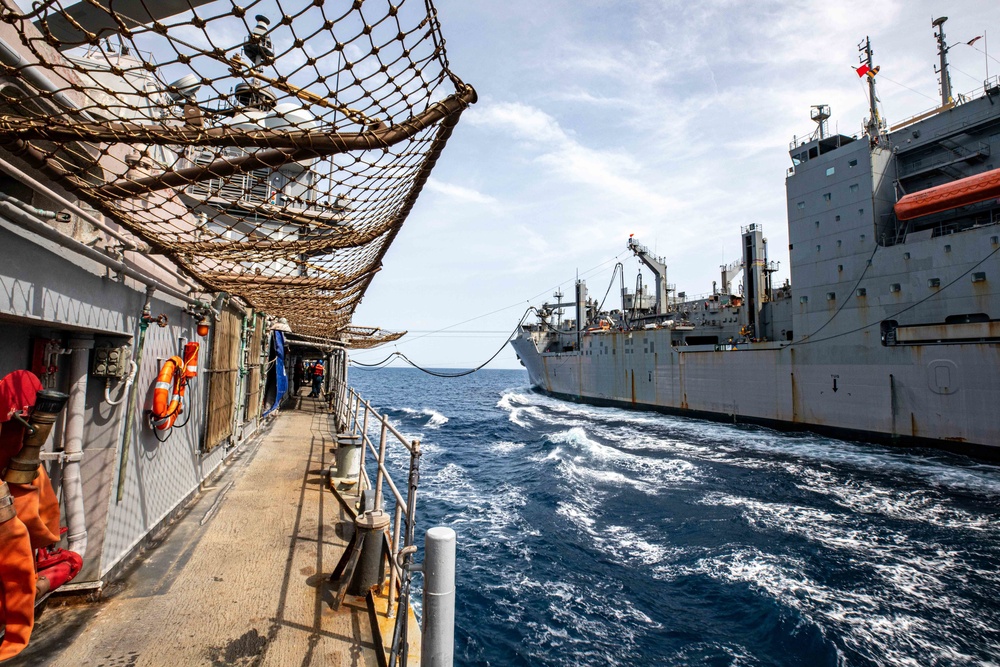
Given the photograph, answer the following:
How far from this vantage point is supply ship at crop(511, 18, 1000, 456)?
1736 centimetres

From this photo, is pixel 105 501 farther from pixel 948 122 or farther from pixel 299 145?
pixel 948 122

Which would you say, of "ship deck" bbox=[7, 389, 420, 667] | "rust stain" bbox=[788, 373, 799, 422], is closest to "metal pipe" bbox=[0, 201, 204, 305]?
"ship deck" bbox=[7, 389, 420, 667]

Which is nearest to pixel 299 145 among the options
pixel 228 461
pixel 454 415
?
pixel 228 461

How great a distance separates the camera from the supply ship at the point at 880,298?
17359 mm

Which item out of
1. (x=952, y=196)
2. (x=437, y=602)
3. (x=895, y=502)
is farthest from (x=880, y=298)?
(x=437, y=602)

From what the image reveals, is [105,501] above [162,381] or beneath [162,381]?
beneath

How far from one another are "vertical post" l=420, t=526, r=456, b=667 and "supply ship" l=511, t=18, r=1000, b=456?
22.8 m

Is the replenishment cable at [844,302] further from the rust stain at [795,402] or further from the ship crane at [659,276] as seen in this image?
the ship crane at [659,276]

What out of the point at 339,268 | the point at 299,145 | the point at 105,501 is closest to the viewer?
the point at 299,145

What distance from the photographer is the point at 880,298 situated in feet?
65.9

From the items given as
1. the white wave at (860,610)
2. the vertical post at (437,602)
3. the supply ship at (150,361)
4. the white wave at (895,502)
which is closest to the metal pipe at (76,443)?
the supply ship at (150,361)

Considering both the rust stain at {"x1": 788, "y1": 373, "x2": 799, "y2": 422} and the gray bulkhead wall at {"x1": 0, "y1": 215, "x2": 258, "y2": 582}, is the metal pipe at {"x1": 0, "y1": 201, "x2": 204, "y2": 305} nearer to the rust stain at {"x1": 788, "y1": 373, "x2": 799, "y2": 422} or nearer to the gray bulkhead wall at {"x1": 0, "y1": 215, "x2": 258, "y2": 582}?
the gray bulkhead wall at {"x1": 0, "y1": 215, "x2": 258, "y2": 582}

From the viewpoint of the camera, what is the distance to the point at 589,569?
8438 mm

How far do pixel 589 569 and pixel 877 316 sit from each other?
19.7m
